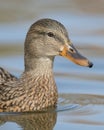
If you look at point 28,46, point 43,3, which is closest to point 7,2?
point 43,3

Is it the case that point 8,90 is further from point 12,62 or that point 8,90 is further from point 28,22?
point 28,22

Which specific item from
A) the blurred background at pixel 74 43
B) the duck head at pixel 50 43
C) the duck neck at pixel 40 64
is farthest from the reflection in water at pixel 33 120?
→ the duck head at pixel 50 43

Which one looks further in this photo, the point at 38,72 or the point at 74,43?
the point at 74,43

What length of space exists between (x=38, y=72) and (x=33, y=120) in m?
0.76

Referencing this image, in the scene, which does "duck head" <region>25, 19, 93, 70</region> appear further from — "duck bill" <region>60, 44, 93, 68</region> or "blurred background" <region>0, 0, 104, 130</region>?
"blurred background" <region>0, 0, 104, 130</region>

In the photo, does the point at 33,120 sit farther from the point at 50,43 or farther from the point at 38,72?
the point at 50,43

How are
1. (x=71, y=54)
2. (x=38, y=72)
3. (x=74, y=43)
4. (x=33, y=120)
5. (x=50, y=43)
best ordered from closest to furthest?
(x=33, y=120), (x=71, y=54), (x=50, y=43), (x=38, y=72), (x=74, y=43)

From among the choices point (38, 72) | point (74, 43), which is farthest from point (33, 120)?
point (74, 43)

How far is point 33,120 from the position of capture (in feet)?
38.9

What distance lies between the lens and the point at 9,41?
1516 cm

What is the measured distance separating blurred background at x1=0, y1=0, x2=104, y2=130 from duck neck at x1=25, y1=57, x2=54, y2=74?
54 centimetres

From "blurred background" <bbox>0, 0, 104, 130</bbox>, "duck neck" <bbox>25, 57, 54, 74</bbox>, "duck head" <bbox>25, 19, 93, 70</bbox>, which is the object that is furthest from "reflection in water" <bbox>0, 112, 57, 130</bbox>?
"duck head" <bbox>25, 19, 93, 70</bbox>

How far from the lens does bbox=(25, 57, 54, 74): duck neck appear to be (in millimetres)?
12227

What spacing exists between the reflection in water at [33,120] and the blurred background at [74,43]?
0.12m
